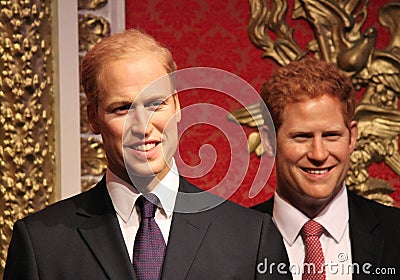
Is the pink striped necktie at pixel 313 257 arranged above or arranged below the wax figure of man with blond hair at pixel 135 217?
below

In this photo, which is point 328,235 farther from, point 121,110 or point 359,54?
point 359,54

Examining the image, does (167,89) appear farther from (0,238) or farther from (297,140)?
(0,238)

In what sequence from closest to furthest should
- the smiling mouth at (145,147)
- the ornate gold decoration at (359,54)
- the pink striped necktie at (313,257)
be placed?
1. the smiling mouth at (145,147)
2. the pink striped necktie at (313,257)
3. the ornate gold decoration at (359,54)

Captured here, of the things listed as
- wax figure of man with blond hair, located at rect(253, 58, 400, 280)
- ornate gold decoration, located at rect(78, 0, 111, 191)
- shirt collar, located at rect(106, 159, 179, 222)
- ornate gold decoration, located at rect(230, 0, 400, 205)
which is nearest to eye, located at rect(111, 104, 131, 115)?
shirt collar, located at rect(106, 159, 179, 222)

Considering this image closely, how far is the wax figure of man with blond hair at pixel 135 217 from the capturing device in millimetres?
1465

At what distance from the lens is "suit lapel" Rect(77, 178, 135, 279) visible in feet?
4.79

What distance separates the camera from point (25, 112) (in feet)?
7.79

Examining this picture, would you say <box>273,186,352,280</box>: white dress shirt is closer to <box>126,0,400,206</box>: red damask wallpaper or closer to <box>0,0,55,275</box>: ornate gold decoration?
<box>126,0,400,206</box>: red damask wallpaper

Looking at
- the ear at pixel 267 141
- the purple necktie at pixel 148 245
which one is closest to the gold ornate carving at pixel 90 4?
the ear at pixel 267 141

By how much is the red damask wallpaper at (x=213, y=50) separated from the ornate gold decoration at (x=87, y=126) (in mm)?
82

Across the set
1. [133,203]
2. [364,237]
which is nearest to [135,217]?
[133,203]

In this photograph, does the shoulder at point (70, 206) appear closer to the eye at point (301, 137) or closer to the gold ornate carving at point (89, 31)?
the eye at point (301, 137)

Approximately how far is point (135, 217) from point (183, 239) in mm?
85

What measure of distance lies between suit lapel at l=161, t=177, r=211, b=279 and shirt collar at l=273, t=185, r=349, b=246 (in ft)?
1.11
